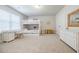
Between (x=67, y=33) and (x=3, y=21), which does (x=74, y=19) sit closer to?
(x=67, y=33)

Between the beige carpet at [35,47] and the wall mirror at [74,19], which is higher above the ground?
the wall mirror at [74,19]

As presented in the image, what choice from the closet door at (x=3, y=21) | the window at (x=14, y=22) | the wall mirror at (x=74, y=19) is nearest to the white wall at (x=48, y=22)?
the window at (x=14, y=22)

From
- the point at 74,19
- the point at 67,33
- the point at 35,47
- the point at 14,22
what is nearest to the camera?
the point at 35,47

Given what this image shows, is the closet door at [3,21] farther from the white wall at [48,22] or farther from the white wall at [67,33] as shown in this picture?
the white wall at [48,22]

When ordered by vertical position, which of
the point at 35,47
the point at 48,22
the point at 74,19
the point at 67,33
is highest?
the point at 48,22

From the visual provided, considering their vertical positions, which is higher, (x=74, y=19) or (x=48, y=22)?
(x=48, y=22)

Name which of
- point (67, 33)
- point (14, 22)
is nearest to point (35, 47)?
point (67, 33)

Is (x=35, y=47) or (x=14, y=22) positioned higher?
(x=14, y=22)

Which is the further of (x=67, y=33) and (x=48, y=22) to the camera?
(x=48, y=22)

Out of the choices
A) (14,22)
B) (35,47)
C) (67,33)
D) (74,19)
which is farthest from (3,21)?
(74,19)

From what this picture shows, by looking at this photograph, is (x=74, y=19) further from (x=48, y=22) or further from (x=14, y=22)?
(x=48, y=22)

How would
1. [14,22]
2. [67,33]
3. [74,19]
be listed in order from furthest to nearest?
[14,22]
[67,33]
[74,19]
